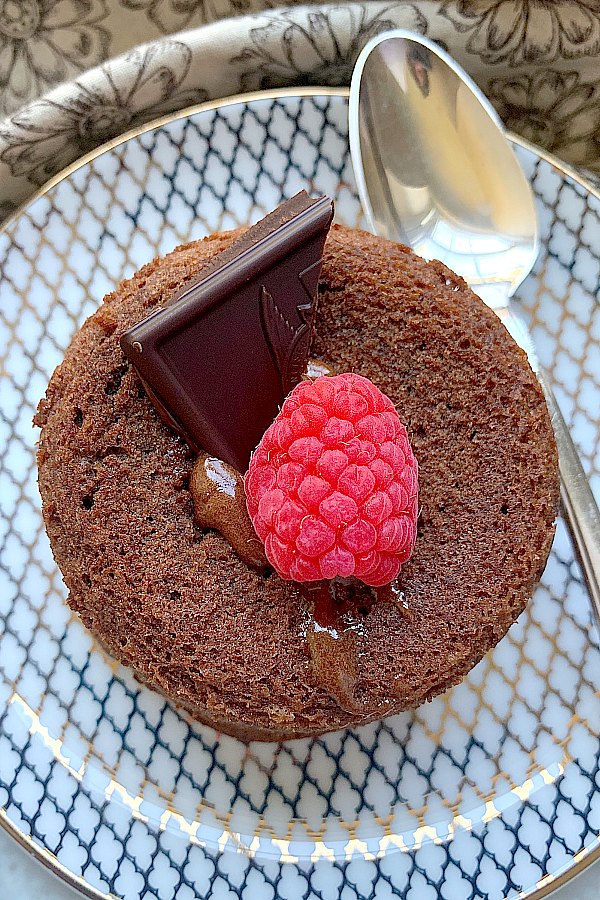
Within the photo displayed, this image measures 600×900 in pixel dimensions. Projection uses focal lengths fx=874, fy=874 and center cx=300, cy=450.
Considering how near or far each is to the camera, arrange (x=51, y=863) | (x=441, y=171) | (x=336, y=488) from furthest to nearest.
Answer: (x=441, y=171)
(x=51, y=863)
(x=336, y=488)

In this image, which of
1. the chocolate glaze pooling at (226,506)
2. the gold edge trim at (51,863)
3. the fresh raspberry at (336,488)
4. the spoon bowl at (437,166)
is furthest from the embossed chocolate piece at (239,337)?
the gold edge trim at (51,863)

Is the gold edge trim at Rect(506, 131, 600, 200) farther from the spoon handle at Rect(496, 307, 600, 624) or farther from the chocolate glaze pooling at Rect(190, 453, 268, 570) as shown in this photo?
the chocolate glaze pooling at Rect(190, 453, 268, 570)

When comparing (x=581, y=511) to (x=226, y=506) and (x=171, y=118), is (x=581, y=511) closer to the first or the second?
(x=226, y=506)

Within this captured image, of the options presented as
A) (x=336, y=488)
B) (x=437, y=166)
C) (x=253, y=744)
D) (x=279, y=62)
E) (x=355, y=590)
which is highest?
(x=279, y=62)

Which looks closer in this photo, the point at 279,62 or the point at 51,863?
the point at 51,863

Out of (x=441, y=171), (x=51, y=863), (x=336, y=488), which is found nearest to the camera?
(x=336, y=488)

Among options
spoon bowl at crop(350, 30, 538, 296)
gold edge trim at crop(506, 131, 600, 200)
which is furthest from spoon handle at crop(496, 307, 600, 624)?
gold edge trim at crop(506, 131, 600, 200)

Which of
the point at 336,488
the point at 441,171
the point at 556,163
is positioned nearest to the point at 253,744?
the point at 336,488

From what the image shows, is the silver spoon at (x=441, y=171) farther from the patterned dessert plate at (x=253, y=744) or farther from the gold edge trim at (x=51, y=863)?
the gold edge trim at (x=51, y=863)
